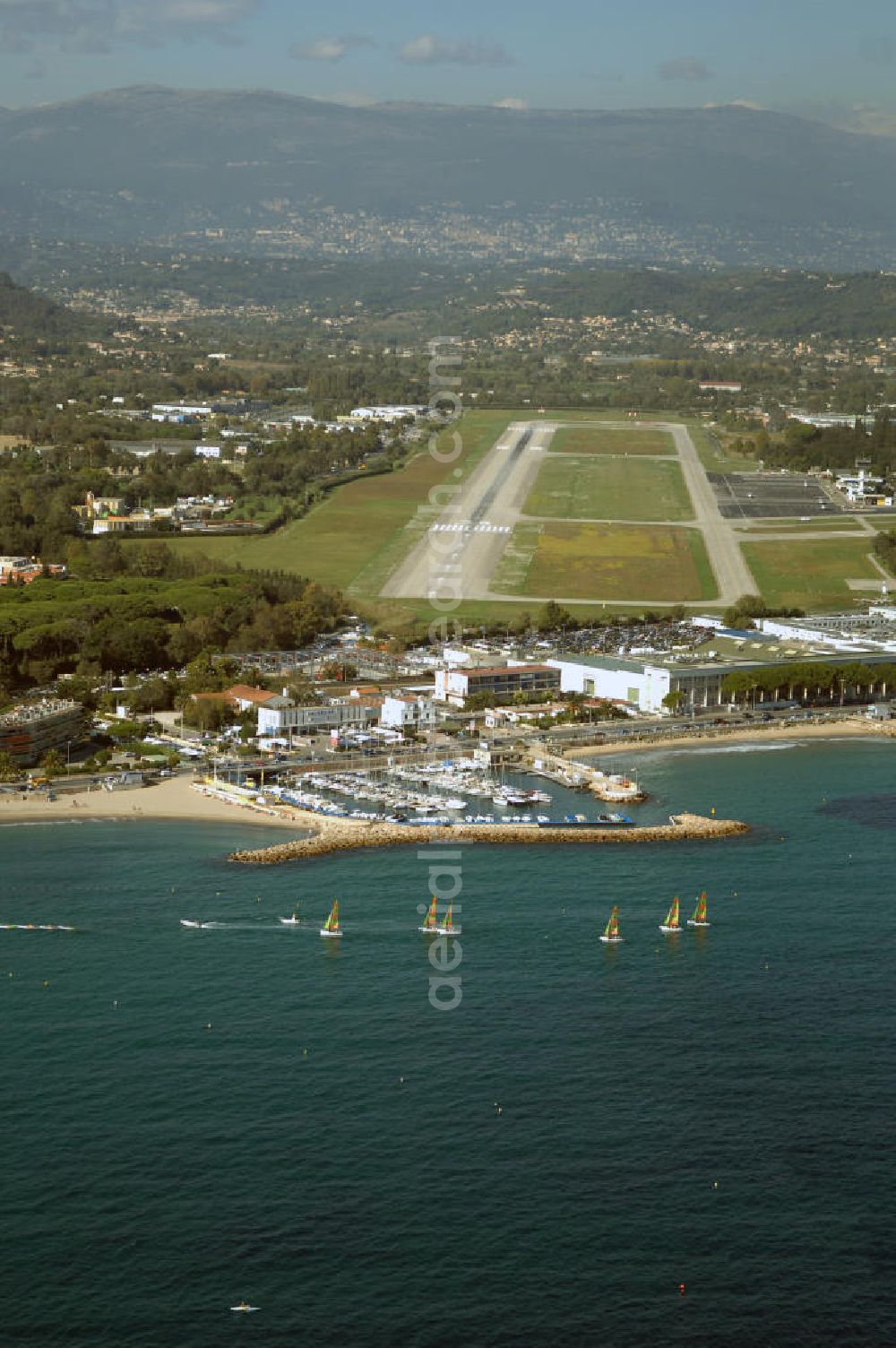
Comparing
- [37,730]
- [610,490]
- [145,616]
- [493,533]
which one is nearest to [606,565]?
[493,533]

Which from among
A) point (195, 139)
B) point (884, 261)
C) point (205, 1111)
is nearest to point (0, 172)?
point (195, 139)

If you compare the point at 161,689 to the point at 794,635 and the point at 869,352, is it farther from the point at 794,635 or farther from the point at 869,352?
the point at 869,352

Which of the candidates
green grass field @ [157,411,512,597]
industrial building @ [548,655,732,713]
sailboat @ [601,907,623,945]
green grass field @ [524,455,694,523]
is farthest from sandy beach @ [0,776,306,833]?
green grass field @ [524,455,694,523]

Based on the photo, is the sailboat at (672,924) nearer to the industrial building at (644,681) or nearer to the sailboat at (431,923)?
the sailboat at (431,923)

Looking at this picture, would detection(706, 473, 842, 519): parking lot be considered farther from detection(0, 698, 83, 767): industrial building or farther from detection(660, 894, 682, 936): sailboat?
detection(660, 894, 682, 936): sailboat

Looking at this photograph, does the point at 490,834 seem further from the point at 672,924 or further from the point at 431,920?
the point at 672,924

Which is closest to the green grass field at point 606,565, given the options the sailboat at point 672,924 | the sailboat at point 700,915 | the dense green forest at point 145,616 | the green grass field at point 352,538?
the green grass field at point 352,538
